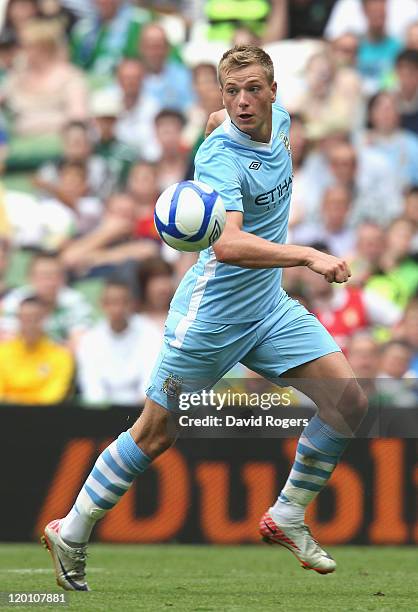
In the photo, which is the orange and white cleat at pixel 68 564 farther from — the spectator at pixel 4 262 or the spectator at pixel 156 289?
the spectator at pixel 4 262

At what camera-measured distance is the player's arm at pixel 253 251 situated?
5.32 m

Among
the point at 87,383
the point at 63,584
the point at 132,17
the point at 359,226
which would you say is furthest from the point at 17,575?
the point at 132,17

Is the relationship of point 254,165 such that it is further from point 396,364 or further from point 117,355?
point 117,355

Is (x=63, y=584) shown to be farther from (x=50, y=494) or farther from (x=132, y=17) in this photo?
(x=132, y=17)

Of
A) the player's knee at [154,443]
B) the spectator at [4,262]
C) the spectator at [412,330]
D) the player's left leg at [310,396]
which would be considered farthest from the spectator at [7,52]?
the player's knee at [154,443]

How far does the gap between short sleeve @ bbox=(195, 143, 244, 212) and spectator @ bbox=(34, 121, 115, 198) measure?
7.19 metres

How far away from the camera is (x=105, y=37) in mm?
13695

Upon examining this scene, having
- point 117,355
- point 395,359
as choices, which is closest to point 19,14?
point 117,355

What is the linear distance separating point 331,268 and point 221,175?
2.75 feet

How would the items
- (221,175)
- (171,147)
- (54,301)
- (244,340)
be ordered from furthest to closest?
1. (171,147)
2. (54,301)
3. (244,340)
4. (221,175)

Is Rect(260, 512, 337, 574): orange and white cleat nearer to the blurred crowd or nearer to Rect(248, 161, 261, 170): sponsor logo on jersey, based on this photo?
Rect(248, 161, 261, 170): sponsor logo on jersey

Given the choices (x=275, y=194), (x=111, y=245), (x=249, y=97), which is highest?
(x=249, y=97)

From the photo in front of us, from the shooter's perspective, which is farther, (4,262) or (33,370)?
(4,262)

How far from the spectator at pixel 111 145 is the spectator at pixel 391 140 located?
2389mm
